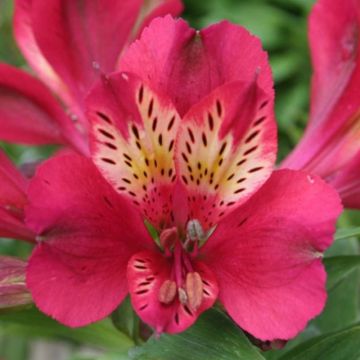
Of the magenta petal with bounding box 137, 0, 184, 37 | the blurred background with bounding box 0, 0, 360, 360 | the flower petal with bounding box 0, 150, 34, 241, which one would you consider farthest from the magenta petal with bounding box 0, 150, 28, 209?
the blurred background with bounding box 0, 0, 360, 360

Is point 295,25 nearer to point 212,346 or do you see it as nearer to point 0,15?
point 0,15

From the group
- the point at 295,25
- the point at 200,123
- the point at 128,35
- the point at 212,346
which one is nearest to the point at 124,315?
the point at 212,346

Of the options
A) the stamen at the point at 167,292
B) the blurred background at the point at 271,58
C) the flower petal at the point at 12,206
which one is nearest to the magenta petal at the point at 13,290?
the flower petal at the point at 12,206

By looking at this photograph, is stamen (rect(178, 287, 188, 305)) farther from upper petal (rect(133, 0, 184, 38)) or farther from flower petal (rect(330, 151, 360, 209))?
upper petal (rect(133, 0, 184, 38))

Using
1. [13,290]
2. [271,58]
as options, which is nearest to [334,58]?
[13,290]

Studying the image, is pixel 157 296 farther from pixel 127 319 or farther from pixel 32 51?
pixel 32 51

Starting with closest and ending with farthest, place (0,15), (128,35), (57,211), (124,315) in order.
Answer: (57,211), (124,315), (128,35), (0,15)
